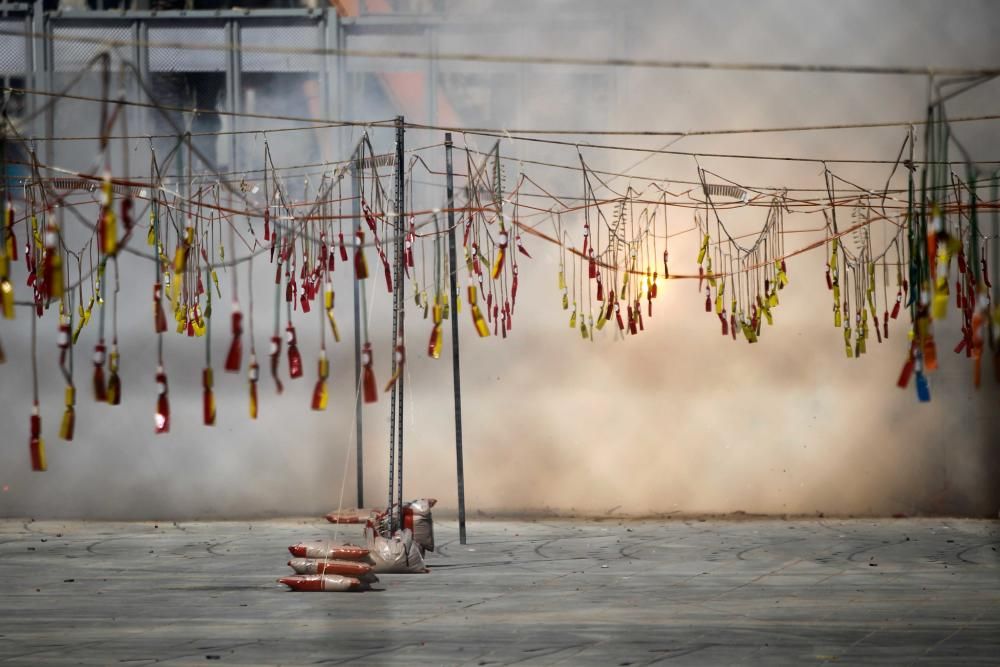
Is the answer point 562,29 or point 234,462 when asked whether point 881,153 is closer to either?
point 562,29

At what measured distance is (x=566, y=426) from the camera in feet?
41.8

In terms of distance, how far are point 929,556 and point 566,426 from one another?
4261 millimetres

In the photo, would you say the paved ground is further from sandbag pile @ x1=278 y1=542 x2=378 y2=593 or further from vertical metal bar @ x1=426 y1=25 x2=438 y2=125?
vertical metal bar @ x1=426 y1=25 x2=438 y2=125

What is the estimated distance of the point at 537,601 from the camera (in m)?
7.70

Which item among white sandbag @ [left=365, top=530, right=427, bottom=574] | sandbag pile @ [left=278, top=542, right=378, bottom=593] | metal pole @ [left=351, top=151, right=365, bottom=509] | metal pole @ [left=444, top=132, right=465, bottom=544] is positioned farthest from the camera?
metal pole @ [left=351, top=151, right=365, bottom=509]

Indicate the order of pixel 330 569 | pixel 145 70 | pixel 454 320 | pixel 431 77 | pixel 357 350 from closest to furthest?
pixel 330 569 < pixel 454 320 < pixel 357 350 < pixel 145 70 < pixel 431 77

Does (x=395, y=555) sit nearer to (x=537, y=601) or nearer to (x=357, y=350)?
(x=537, y=601)

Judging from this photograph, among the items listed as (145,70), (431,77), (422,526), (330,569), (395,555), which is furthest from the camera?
(431,77)

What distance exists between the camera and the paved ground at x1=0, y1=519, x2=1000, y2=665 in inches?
248

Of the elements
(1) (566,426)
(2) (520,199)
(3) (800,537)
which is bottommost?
(3) (800,537)

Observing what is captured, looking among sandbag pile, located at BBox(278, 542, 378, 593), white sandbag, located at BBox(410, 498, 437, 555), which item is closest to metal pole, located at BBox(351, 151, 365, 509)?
white sandbag, located at BBox(410, 498, 437, 555)

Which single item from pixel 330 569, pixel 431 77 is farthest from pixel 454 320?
pixel 431 77

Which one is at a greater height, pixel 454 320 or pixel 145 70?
pixel 145 70

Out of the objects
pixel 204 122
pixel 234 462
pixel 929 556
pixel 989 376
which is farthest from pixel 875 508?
pixel 204 122
